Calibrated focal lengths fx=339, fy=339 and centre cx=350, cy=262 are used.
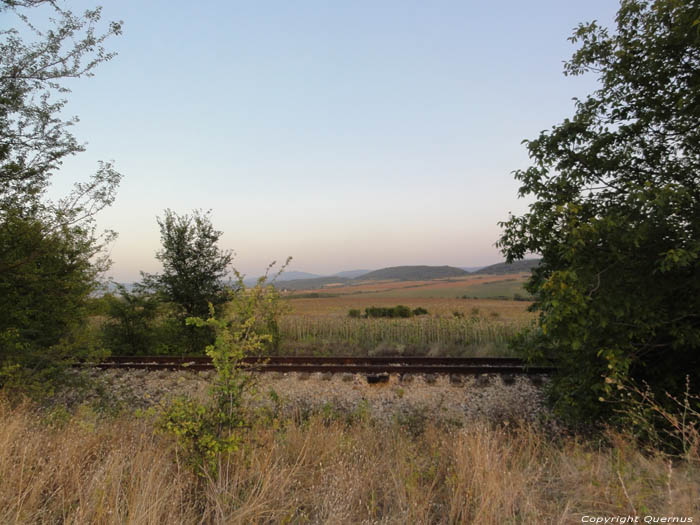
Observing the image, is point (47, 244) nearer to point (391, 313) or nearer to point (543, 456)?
point (543, 456)

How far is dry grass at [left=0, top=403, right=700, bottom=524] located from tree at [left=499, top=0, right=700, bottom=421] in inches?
79.7

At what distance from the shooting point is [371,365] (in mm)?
10453

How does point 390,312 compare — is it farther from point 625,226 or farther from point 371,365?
point 625,226

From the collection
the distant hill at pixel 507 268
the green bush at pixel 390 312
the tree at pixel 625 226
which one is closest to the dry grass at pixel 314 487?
the tree at pixel 625 226

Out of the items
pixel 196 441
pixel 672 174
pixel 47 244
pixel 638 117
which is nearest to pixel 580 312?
pixel 672 174

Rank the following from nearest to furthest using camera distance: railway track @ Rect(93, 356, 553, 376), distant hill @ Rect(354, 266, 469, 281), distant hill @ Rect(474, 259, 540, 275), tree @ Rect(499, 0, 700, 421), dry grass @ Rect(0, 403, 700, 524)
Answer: dry grass @ Rect(0, 403, 700, 524)
tree @ Rect(499, 0, 700, 421)
railway track @ Rect(93, 356, 553, 376)
distant hill @ Rect(474, 259, 540, 275)
distant hill @ Rect(354, 266, 469, 281)

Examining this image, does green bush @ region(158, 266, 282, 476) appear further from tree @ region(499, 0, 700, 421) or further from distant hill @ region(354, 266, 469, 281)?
distant hill @ region(354, 266, 469, 281)

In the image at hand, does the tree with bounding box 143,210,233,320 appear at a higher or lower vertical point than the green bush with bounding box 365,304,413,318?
higher

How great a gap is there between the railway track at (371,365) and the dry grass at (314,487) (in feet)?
17.9

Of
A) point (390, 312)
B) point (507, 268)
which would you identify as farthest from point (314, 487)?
point (507, 268)

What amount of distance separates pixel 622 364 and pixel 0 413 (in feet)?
33.7

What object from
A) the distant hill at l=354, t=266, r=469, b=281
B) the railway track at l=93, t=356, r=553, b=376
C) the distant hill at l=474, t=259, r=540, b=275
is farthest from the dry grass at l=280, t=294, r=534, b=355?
the distant hill at l=354, t=266, r=469, b=281

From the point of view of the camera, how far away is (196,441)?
3.66 m

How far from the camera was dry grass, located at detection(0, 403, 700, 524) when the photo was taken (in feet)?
9.71
